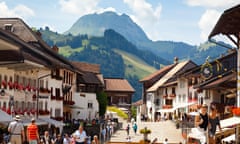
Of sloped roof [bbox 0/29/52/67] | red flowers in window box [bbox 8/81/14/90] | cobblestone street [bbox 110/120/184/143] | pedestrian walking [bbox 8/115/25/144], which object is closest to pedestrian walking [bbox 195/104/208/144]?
pedestrian walking [bbox 8/115/25/144]

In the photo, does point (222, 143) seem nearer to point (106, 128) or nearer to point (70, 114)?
point (106, 128)

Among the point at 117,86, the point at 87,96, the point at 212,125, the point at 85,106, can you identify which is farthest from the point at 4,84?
the point at 117,86

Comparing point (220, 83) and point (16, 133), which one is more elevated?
point (220, 83)

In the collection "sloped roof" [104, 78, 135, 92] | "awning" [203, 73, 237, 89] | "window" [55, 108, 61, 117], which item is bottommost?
"window" [55, 108, 61, 117]

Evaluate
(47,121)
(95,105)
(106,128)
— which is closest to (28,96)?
(47,121)

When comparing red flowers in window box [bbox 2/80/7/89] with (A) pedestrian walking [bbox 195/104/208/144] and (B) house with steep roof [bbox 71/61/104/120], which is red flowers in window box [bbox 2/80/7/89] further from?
(B) house with steep roof [bbox 71/61/104/120]

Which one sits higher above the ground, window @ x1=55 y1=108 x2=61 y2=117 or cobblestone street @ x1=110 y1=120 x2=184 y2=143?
window @ x1=55 y1=108 x2=61 y2=117

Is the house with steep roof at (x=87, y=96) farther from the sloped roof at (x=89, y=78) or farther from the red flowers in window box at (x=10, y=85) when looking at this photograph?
the red flowers in window box at (x=10, y=85)

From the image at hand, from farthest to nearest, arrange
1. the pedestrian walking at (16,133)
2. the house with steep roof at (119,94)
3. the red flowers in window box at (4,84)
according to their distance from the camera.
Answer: the house with steep roof at (119,94), the red flowers in window box at (4,84), the pedestrian walking at (16,133)

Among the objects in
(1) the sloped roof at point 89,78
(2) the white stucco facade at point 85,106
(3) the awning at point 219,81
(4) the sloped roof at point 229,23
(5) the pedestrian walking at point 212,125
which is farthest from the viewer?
(1) the sloped roof at point 89,78

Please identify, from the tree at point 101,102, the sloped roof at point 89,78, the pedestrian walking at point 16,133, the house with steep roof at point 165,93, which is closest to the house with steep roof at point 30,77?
the pedestrian walking at point 16,133

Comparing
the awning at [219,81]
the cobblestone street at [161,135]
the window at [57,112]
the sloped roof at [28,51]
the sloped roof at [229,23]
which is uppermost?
the sloped roof at [28,51]

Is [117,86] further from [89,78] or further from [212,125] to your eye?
[212,125]

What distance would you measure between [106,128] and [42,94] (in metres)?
13.5
